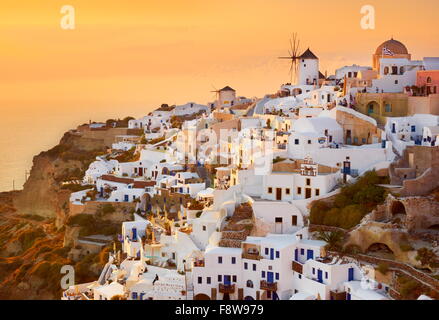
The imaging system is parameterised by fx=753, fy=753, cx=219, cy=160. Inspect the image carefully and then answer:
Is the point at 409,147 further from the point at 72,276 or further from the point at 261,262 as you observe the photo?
the point at 72,276

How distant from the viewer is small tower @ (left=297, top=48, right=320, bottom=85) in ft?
132

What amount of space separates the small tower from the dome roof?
654cm

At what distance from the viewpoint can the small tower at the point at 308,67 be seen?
4016 cm

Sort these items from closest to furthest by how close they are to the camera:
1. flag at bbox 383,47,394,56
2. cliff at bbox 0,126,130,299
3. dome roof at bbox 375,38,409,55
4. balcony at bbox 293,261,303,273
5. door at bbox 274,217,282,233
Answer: balcony at bbox 293,261,303,273 → door at bbox 274,217,282,233 → cliff at bbox 0,126,130,299 → flag at bbox 383,47,394,56 → dome roof at bbox 375,38,409,55

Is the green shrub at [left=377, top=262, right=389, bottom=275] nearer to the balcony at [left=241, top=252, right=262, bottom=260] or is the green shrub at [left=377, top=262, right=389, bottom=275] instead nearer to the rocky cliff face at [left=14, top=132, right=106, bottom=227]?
the balcony at [left=241, top=252, right=262, bottom=260]

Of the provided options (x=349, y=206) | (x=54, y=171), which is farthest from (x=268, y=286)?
(x=54, y=171)

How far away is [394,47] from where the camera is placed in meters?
33.7

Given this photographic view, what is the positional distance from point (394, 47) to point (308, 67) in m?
7.25

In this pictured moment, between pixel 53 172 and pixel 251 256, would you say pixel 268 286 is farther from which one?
pixel 53 172

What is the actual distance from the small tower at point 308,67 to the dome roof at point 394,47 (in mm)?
6545

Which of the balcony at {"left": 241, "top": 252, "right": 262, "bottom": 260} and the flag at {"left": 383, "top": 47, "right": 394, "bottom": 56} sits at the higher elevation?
the flag at {"left": 383, "top": 47, "right": 394, "bottom": 56}

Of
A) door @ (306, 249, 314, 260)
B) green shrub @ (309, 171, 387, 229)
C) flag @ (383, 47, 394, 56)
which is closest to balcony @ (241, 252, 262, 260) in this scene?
door @ (306, 249, 314, 260)

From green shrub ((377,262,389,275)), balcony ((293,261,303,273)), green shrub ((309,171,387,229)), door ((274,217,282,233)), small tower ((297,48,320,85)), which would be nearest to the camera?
green shrub ((377,262,389,275))
